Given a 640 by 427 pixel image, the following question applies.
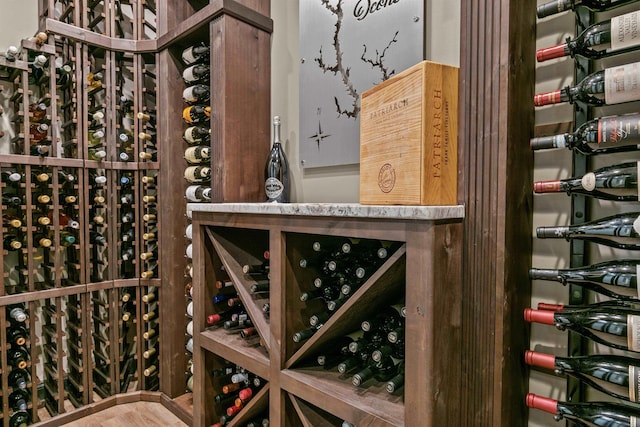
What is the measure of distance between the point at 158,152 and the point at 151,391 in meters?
1.47

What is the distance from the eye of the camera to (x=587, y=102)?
87 centimetres

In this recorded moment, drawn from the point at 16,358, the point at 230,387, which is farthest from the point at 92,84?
the point at 230,387

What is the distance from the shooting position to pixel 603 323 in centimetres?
83

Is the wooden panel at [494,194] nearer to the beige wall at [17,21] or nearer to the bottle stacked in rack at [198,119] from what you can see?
the bottle stacked in rack at [198,119]

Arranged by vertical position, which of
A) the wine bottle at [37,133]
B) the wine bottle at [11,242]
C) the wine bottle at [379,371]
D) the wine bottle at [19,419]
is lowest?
the wine bottle at [19,419]

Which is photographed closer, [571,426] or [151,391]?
[571,426]

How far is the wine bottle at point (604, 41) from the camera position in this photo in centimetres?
77

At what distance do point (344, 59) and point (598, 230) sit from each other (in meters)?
1.00

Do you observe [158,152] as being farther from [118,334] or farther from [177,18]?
[118,334]

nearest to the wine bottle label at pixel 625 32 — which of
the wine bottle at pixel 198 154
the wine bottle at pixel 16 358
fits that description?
the wine bottle at pixel 198 154

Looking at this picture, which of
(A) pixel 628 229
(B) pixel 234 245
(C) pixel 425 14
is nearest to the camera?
(A) pixel 628 229

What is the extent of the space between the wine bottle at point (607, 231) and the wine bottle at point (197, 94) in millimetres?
1716

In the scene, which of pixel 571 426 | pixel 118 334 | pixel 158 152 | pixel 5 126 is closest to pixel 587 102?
pixel 571 426

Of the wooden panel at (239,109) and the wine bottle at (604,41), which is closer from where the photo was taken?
the wine bottle at (604,41)
